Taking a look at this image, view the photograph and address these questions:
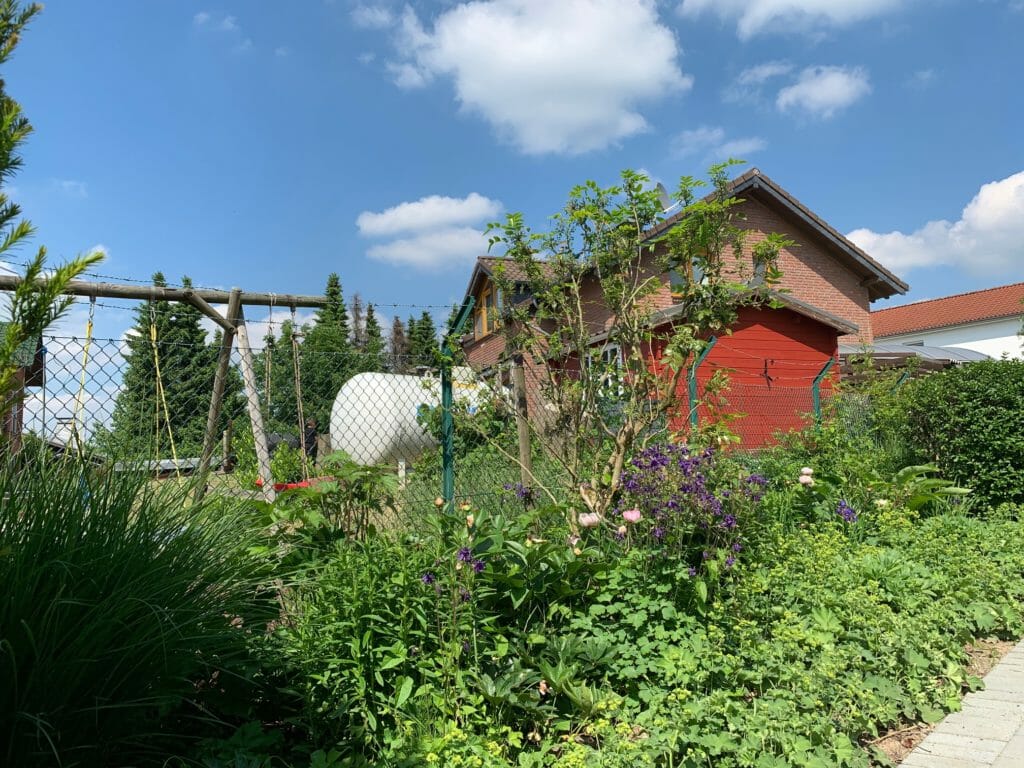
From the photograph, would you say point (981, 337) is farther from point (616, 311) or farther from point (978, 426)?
point (616, 311)

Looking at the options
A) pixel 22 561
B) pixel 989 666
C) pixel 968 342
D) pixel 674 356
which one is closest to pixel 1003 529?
pixel 989 666

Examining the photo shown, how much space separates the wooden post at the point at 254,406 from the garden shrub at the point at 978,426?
6.81 meters

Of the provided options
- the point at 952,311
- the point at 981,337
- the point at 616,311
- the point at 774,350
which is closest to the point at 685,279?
the point at 616,311

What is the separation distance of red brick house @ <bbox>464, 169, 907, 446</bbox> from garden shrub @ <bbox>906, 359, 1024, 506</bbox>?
1462 millimetres

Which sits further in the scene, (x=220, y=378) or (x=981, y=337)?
(x=981, y=337)

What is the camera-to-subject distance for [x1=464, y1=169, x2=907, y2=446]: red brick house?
6898mm

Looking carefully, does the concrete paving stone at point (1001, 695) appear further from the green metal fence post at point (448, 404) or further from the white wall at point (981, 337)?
the white wall at point (981, 337)

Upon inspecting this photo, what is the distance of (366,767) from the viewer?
7.68 feet

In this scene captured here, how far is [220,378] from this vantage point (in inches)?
161

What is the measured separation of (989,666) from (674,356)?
2379mm

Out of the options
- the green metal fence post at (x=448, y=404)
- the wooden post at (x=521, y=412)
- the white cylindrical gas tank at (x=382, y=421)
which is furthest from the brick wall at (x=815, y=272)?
the green metal fence post at (x=448, y=404)

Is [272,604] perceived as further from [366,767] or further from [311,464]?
[311,464]

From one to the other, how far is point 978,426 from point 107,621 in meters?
7.93

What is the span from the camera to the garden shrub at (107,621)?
2.09 m
